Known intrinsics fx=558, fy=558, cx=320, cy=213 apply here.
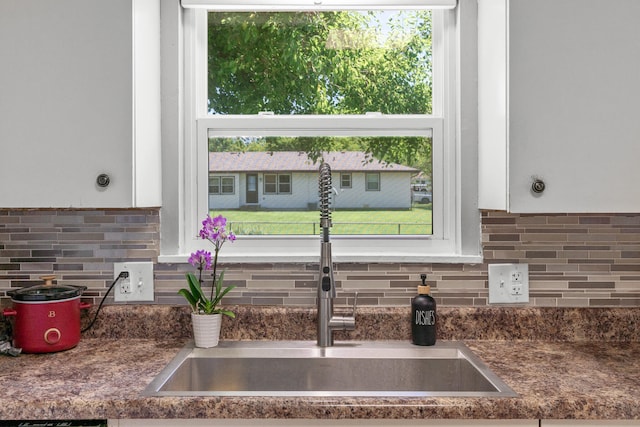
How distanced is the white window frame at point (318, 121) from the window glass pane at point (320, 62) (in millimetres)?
43

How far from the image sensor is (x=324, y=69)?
1.94m

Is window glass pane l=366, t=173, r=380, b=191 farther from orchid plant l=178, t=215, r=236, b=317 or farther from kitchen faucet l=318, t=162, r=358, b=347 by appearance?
orchid plant l=178, t=215, r=236, b=317

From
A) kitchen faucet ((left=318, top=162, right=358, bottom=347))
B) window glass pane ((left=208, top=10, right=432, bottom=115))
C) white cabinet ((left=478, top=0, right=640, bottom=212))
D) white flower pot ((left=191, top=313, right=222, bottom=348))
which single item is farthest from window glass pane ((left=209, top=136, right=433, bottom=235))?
white cabinet ((left=478, top=0, right=640, bottom=212))

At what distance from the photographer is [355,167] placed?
1.95 m

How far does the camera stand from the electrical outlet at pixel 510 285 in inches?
71.1

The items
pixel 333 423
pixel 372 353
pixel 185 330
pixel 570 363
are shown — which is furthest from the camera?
pixel 185 330

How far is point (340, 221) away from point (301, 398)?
2.65 ft

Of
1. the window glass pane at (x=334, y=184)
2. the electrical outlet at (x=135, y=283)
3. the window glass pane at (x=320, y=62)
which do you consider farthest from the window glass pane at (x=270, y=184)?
the electrical outlet at (x=135, y=283)

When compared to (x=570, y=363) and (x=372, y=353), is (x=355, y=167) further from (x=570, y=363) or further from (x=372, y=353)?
(x=570, y=363)

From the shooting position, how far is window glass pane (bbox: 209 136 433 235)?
1.94 meters

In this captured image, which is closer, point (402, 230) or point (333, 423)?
point (333, 423)

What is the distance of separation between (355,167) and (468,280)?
54cm

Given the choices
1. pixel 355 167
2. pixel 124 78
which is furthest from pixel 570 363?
pixel 124 78

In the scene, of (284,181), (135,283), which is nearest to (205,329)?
(135,283)
